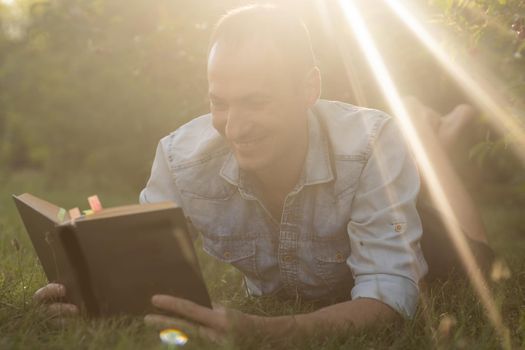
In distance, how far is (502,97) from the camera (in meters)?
3.20

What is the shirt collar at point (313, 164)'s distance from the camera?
2.63 m

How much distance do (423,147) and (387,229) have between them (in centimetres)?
135

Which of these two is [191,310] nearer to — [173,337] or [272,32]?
[173,337]

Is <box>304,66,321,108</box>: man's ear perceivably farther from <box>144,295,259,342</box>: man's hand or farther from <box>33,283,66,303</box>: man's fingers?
<box>33,283,66,303</box>: man's fingers

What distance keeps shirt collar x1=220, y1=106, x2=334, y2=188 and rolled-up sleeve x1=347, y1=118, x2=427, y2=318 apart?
0.16 metres

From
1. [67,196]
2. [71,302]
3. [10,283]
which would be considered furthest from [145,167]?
[71,302]

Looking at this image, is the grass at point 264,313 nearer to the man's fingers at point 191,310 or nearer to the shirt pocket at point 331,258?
the man's fingers at point 191,310

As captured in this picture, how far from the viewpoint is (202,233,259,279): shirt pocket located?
2859 millimetres

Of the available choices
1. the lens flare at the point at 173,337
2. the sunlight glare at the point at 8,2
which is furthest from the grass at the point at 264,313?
the sunlight glare at the point at 8,2

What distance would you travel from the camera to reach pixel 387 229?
2.43m

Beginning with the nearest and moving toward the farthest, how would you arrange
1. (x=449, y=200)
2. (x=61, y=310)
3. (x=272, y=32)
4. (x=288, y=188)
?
(x=61, y=310) → (x=272, y=32) → (x=288, y=188) → (x=449, y=200)

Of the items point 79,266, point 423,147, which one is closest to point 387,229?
point 79,266

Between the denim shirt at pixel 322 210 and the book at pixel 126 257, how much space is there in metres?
0.71

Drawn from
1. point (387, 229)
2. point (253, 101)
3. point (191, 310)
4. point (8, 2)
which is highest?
point (8, 2)
